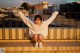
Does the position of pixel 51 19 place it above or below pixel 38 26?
above

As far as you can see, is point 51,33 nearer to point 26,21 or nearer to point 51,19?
point 51,19

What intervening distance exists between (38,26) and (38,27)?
19 millimetres

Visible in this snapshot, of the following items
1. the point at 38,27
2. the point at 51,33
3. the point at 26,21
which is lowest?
the point at 51,33

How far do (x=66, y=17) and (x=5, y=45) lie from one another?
1387mm

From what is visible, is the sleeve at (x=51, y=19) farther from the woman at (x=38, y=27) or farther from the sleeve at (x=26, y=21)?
the sleeve at (x=26, y=21)

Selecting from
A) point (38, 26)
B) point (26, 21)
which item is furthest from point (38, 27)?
point (26, 21)

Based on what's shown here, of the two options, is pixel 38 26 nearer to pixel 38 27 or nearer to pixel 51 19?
pixel 38 27

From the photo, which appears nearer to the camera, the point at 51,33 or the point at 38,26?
the point at 38,26

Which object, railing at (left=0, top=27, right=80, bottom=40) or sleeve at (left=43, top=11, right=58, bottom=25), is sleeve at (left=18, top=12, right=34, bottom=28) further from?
sleeve at (left=43, top=11, right=58, bottom=25)

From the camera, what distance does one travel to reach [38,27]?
419cm

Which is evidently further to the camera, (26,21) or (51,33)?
(51,33)

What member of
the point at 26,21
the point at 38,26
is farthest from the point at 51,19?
the point at 26,21

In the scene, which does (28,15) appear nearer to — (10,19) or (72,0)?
(10,19)

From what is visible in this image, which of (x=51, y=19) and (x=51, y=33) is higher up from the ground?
(x=51, y=19)
